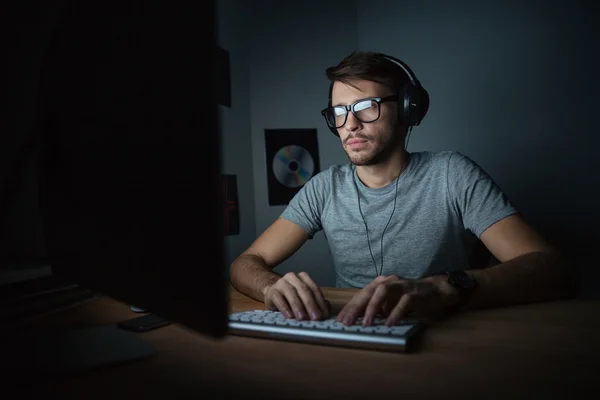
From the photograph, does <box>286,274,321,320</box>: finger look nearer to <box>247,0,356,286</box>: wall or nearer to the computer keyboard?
the computer keyboard

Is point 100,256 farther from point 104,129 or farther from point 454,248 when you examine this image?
point 454,248

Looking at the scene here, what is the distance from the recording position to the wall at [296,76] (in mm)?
2234

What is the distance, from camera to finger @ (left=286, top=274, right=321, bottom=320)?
2.27ft

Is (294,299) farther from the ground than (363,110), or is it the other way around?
(363,110)

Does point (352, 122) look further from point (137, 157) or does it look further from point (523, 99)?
point (137, 157)

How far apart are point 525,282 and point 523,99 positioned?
1.26m

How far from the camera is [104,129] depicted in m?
0.46

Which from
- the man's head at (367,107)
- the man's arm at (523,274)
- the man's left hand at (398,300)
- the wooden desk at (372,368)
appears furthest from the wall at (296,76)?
the wooden desk at (372,368)

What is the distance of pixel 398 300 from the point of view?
2.36 ft

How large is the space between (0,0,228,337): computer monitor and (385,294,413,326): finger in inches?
14.5

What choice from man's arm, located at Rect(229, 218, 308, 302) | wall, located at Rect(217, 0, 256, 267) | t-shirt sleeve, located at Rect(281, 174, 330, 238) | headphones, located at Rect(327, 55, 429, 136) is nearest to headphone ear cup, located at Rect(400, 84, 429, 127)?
headphones, located at Rect(327, 55, 429, 136)

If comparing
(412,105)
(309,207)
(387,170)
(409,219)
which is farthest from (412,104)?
(309,207)

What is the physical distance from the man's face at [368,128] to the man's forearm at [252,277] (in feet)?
1.71

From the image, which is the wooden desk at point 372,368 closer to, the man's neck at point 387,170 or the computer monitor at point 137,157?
the computer monitor at point 137,157
